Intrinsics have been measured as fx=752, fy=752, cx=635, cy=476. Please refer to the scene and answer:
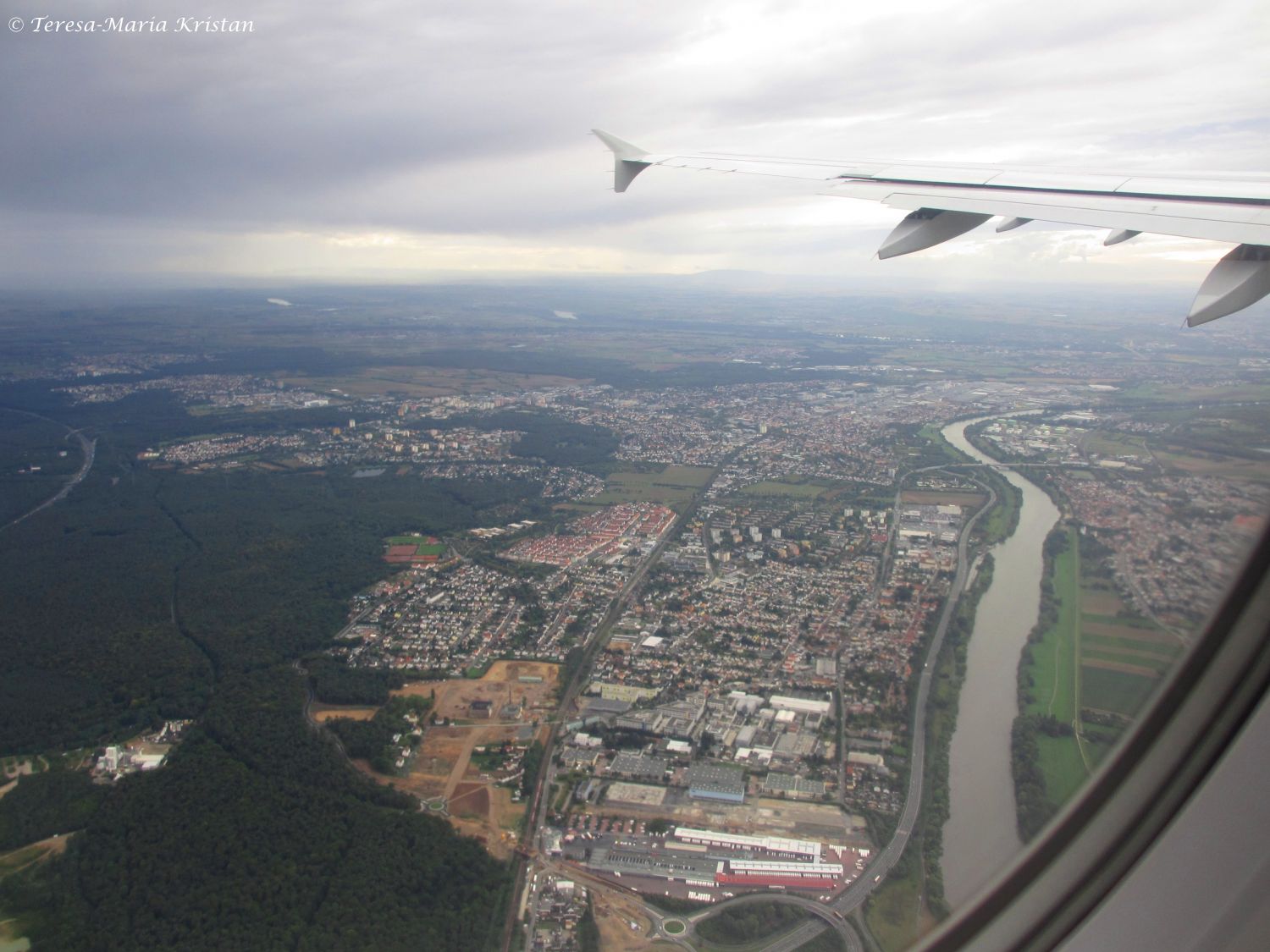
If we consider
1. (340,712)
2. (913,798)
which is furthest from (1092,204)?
(340,712)

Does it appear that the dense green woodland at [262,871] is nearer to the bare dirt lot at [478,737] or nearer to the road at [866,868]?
the bare dirt lot at [478,737]

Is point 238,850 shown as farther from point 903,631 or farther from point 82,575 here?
point 82,575

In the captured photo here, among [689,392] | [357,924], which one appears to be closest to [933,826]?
[357,924]

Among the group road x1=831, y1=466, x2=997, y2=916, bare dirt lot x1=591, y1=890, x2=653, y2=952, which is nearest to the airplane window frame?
road x1=831, y1=466, x2=997, y2=916

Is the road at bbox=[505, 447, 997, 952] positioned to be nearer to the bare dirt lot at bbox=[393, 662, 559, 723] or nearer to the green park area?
the bare dirt lot at bbox=[393, 662, 559, 723]

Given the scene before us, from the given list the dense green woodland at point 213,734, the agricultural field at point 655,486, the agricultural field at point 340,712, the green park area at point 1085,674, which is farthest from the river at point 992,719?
the agricultural field at point 655,486

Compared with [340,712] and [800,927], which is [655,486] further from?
[800,927]
